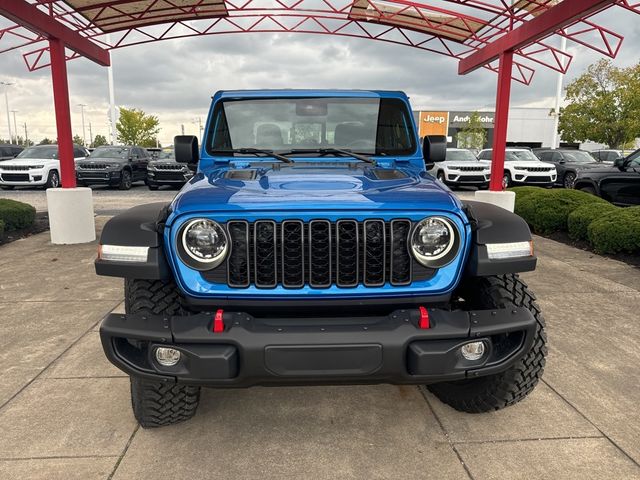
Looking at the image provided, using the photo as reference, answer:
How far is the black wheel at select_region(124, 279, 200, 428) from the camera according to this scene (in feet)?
8.00

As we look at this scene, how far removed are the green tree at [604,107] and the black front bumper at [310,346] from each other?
31070 millimetres

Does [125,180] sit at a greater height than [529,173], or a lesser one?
lesser

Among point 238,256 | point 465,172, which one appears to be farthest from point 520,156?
point 238,256

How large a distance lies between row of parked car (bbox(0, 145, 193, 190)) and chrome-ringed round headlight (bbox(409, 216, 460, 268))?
45.3 feet

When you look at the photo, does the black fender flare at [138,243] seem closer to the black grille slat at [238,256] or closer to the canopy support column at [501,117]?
the black grille slat at [238,256]

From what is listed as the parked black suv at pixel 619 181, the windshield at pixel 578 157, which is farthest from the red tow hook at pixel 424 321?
the windshield at pixel 578 157

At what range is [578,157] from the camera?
18.6 m

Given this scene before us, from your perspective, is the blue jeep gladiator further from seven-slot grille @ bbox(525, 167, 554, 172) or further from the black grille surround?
seven-slot grille @ bbox(525, 167, 554, 172)

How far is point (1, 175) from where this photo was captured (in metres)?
15.6

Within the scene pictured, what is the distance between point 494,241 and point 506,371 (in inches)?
30.0

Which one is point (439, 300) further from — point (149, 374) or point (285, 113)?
point (285, 113)

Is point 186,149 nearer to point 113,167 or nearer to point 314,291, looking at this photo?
point 314,291

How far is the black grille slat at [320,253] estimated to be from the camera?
2291 mm

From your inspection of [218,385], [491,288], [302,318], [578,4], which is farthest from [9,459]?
[578,4]
